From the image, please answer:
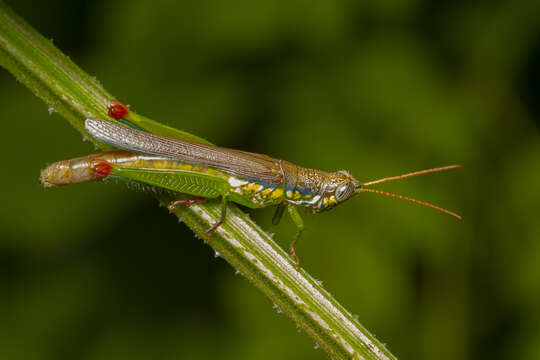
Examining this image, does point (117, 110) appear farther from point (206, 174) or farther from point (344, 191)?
point (344, 191)

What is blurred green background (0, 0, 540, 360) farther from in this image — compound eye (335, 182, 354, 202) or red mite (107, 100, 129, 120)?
red mite (107, 100, 129, 120)

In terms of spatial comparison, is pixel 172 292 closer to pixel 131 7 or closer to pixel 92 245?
pixel 92 245

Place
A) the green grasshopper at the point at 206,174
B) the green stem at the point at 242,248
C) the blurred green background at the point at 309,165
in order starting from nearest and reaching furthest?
1. the green stem at the point at 242,248
2. the green grasshopper at the point at 206,174
3. the blurred green background at the point at 309,165

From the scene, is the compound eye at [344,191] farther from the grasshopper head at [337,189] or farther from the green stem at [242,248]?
the green stem at [242,248]

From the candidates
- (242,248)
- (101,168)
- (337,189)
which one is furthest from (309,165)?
(101,168)

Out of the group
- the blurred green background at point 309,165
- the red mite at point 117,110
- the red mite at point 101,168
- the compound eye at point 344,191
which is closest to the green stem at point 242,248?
the red mite at point 117,110

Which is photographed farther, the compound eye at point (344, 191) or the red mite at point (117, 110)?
the compound eye at point (344, 191)
